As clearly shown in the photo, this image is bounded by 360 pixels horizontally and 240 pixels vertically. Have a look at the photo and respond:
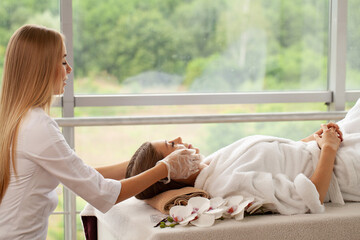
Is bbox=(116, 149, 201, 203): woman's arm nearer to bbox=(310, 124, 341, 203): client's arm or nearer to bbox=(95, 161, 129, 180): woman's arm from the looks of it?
bbox=(95, 161, 129, 180): woman's arm

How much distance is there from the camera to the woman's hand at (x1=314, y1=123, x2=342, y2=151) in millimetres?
1962

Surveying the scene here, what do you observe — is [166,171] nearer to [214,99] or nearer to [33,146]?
[33,146]

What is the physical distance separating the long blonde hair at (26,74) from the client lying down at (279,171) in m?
0.50

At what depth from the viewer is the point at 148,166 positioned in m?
1.88

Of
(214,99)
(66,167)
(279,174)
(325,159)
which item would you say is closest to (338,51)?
(214,99)

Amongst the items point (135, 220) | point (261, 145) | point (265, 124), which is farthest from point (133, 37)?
point (135, 220)

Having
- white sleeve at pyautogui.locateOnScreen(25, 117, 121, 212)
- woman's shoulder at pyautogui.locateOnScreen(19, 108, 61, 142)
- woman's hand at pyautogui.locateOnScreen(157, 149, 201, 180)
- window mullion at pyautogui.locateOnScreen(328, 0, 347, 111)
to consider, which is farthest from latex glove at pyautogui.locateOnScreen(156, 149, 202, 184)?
window mullion at pyautogui.locateOnScreen(328, 0, 347, 111)

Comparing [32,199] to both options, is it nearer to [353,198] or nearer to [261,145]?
[261,145]

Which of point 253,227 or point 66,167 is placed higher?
point 66,167

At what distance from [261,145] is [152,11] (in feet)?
3.96

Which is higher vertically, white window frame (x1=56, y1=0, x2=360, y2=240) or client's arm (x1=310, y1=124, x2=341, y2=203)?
white window frame (x1=56, y1=0, x2=360, y2=240)

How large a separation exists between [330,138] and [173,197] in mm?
677

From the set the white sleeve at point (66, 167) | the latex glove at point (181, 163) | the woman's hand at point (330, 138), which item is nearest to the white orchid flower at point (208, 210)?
the latex glove at point (181, 163)

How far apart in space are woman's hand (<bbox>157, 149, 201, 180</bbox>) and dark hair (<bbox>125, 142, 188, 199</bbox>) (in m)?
0.06
